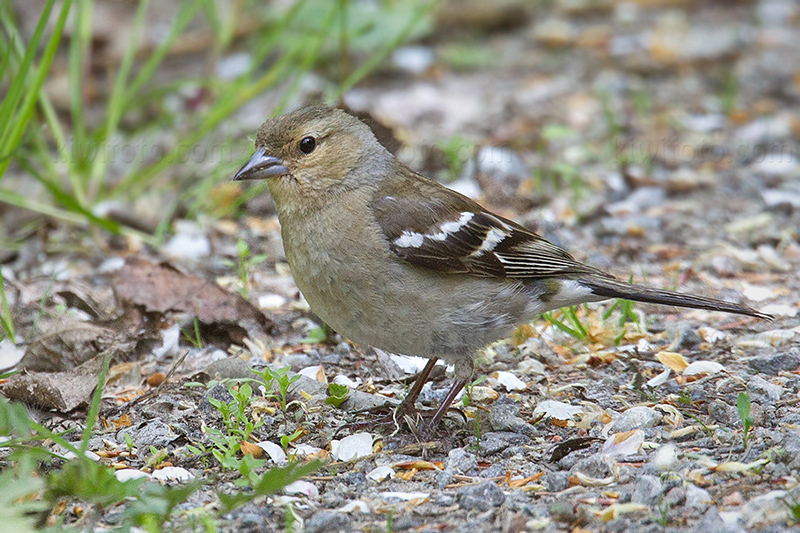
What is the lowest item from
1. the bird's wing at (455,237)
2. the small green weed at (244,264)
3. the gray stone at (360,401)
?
the gray stone at (360,401)

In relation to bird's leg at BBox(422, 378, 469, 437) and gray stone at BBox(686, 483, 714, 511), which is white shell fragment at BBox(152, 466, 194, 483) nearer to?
bird's leg at BBox(422, 378, 469, 437)

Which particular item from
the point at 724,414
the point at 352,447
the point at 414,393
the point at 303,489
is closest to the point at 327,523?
the point at 303,489

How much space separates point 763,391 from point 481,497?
1.40m

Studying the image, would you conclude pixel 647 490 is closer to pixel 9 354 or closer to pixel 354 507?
pixel 354 507

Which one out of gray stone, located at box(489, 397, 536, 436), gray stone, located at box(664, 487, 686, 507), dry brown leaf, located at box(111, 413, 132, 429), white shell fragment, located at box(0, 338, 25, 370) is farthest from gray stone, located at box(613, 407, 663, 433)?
white shell fragment, located at box(0, 338, 25, 370)

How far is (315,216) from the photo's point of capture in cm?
371

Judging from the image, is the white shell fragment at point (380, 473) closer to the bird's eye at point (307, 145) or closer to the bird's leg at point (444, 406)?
the bird's leg at point (444, 406)

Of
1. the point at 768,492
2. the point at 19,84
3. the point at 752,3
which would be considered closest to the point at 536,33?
the point at 752,3

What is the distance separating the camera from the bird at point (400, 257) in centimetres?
356

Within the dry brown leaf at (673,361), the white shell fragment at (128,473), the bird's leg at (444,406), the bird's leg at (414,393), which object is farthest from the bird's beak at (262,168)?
the dry brown leaf at (673,361)

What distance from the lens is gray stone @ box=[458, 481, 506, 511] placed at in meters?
3.00

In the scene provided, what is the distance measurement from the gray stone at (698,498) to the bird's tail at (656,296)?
100 centimetres

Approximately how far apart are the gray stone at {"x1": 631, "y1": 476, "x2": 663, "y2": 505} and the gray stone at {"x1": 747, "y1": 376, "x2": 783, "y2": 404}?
35.0 inches

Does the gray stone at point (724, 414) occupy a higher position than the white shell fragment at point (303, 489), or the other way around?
the white shell fragment at point (303, 489)
